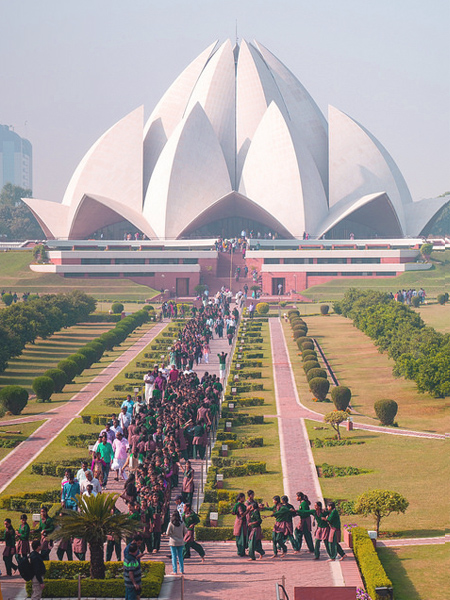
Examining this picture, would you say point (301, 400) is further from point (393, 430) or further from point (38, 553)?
point (38, 553)

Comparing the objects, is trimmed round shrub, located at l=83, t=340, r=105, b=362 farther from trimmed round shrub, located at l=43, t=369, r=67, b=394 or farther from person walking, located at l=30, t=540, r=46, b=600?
person walking, located at l=30, t=540, r=46, b=600

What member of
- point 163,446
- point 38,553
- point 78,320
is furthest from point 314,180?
point 38,553

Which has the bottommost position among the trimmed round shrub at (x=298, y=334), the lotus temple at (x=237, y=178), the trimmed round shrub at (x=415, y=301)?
the trimmed round shrub at (x=298, y=334)

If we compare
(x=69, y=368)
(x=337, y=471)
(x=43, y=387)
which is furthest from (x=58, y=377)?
(x=337, y=471)

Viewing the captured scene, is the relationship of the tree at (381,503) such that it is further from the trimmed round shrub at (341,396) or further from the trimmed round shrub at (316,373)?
the trimmed round shrub at (316,373)

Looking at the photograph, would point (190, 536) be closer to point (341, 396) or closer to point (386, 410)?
point (386, 410)

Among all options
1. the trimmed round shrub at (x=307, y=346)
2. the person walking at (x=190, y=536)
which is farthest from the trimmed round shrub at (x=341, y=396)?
the person walking at (x=190, y=536)
